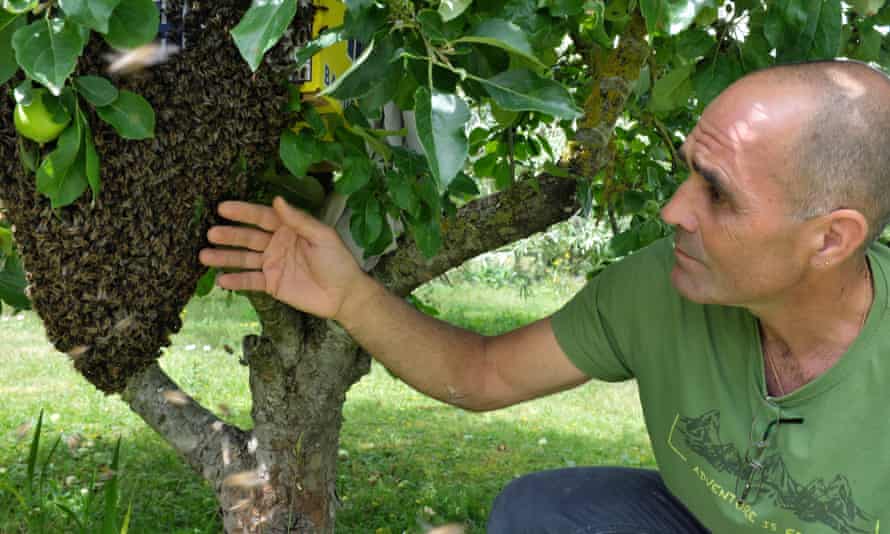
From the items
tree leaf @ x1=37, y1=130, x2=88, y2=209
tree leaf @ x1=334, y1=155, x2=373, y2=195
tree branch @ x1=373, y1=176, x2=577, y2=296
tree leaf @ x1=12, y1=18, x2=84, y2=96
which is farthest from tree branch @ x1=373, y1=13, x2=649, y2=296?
tree leaf @ x1=12, y1=18, x2=84, y2=96

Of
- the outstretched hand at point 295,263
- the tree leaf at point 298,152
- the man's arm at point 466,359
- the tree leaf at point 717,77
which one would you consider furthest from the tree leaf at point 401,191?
the tree leaf at point 717,77

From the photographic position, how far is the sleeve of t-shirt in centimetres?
214

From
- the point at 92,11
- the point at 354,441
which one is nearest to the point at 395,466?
the point at 354,441

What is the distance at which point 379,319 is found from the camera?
2.09m

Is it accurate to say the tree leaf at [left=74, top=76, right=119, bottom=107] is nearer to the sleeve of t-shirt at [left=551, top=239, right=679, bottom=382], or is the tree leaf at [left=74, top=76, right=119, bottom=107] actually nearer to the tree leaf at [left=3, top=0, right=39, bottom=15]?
the tree leaf at [left=3, top=0, right=39, bottom=15]

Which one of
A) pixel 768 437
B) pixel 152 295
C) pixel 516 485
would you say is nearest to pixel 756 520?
pixel 768 437

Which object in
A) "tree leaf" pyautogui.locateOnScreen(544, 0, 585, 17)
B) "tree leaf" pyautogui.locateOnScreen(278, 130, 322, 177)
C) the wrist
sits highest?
"tree leaf" pyautogui.locateOnScreen(544, 0, 585, 17)

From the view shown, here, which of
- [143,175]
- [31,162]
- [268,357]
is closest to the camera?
[31,162]

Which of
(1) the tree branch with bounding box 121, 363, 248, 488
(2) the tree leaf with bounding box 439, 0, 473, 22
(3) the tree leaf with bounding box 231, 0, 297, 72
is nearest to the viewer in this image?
(3) the tree leaf with bounding box 231, 0, 297, 72

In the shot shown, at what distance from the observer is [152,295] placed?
5.87ft

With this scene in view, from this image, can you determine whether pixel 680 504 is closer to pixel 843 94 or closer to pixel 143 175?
pixel 843 94

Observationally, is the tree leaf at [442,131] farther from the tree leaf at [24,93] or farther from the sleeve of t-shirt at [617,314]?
the sleeve of t-shirt at [617,314]

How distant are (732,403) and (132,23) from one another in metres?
1.41

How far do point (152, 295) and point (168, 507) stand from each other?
2130 millimetres
